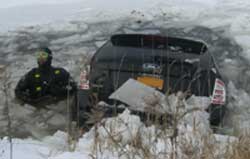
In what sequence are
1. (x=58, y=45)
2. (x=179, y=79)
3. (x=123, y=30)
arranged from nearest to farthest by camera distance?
(x=179, y=79) < (x=58, y=45) < (x=123, y=30)

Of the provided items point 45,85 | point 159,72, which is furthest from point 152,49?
point 45,85

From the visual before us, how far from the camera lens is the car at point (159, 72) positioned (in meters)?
7.77

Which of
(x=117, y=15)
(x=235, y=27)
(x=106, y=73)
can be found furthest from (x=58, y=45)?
(x=106, y=73)

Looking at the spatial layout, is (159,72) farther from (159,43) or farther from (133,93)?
(159,43)

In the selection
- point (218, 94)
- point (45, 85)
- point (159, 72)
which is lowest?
point (45, 85)

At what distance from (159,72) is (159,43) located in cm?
84

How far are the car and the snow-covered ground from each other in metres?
0.60

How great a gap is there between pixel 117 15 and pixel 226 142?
10.5 metres

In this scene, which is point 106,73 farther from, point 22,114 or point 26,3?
point 26,3

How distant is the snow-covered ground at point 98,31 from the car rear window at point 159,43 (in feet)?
2.36

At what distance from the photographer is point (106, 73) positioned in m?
7.90

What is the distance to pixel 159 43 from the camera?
28.1 ft

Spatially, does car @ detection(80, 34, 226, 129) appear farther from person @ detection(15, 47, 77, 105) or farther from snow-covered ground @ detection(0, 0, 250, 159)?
person @ detection(15, 47, 77, 105)

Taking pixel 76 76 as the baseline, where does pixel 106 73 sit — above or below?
above
